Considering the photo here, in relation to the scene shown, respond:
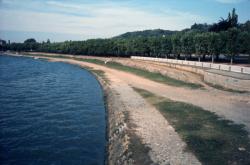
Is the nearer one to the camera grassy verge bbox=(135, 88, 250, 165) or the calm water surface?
grassy verge bbox=(135, 88, 250, 165)

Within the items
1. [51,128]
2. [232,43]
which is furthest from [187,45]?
[51,128]

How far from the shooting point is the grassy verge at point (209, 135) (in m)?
16.6

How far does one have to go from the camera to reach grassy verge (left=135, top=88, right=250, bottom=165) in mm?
16616

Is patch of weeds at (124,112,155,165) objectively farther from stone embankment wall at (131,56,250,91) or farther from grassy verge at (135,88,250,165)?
stone embankment wall at (131,56,250,91)

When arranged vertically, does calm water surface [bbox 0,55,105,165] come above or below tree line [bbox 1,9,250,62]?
below

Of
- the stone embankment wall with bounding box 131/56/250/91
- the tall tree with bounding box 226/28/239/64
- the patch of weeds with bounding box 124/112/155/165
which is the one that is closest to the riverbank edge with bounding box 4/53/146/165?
the patch of weeds with bounding box 124/112/155/165

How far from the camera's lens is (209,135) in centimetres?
2028

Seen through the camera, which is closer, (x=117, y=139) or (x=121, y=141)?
(x=121, y=141)

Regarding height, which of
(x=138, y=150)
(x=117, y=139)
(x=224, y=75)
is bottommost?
(x=117, y=139)

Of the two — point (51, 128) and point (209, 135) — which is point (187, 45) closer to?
point (51, 128)

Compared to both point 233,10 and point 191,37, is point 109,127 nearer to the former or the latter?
point 191,37

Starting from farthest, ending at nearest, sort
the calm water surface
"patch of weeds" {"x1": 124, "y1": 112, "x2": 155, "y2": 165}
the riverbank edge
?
the calm water surface, the riverbank edge, "patch of weeds" {"x1": 124, "y1": 112, "x2": 155, "y2": 165}

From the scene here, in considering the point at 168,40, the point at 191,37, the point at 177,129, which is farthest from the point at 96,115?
the point at 168,40

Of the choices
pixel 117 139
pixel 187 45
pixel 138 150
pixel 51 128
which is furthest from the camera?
pixel 187 45
